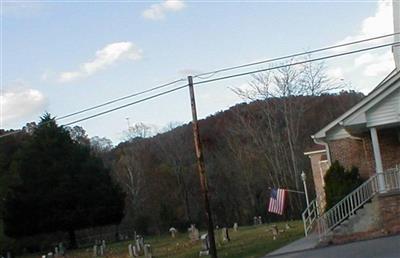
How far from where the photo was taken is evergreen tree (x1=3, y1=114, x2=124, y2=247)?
211 feet

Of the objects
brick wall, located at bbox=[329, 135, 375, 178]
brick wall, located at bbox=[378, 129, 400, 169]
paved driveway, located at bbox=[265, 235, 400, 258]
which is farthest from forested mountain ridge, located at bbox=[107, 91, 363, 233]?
paved driveway, located at bbox=[265, 235, 400, 258]

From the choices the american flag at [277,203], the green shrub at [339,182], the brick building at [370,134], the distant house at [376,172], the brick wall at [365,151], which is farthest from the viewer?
the american flag at [277,203]

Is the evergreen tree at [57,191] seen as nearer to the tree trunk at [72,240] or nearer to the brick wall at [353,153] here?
the tree trunk at [72,240]

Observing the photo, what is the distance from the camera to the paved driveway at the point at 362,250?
18.9m

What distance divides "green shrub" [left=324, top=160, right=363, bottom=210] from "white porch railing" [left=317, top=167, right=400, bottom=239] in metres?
0.86

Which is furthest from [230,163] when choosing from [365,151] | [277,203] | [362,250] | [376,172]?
[362,250]

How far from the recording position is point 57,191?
65000mm

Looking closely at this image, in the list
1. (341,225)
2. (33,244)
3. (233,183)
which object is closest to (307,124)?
(233,183)

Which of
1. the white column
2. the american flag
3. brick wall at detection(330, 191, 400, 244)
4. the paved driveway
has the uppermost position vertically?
the white column

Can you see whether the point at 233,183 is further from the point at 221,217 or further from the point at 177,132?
the point at 177,132

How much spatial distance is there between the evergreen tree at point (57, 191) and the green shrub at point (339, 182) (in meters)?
40.3

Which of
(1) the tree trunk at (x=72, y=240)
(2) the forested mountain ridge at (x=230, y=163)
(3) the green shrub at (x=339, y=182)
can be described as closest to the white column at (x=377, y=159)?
(3) the green shrub at (x=339, y=182)

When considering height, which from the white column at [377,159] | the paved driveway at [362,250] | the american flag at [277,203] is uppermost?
the white column at [377,159]

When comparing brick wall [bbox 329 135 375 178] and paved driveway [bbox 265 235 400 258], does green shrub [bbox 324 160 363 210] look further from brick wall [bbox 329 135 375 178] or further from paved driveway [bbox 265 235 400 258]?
paved driveway [bbox 265 235 400 258]
